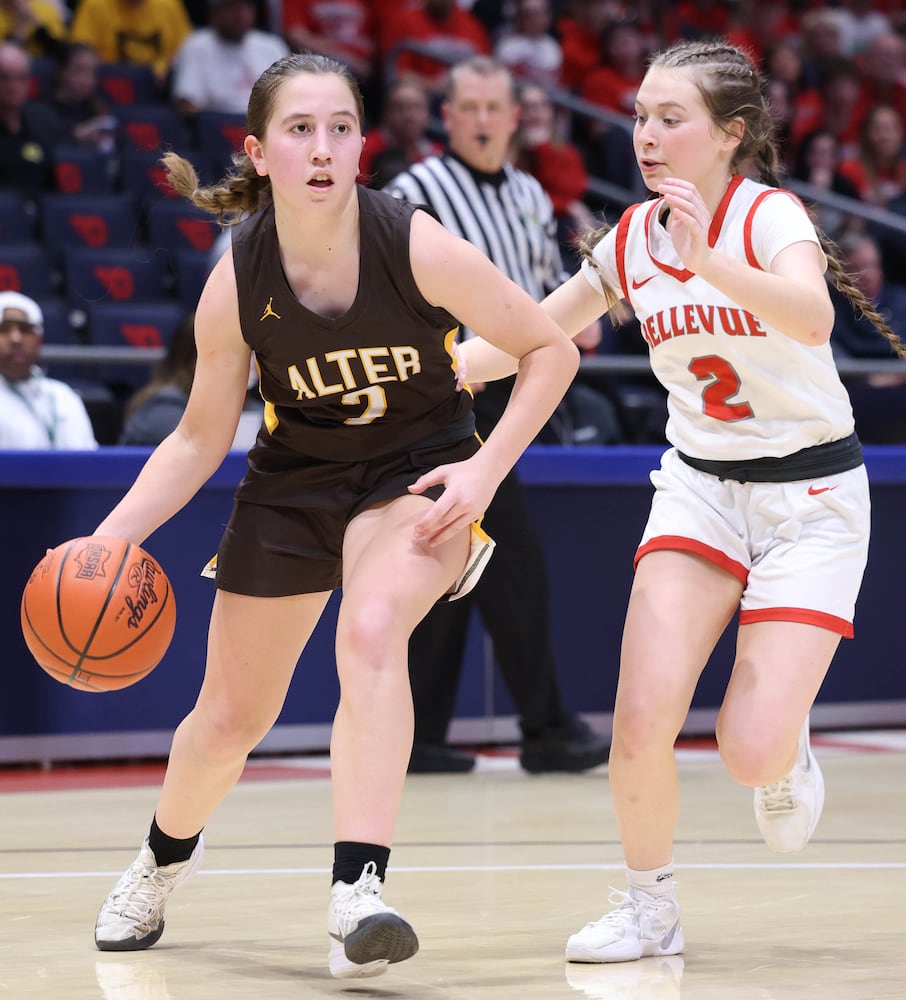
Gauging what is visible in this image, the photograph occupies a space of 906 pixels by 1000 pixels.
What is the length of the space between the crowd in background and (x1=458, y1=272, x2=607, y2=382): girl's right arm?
12.9 feet

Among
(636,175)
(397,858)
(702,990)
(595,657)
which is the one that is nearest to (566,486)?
(595,657)

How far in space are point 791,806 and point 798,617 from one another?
1.39 ft

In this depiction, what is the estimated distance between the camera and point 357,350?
3.08 meters

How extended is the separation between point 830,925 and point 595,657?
9.63 ft

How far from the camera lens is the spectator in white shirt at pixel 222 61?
376 inches

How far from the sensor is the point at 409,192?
5.72m

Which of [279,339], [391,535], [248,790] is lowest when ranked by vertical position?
[248,790]

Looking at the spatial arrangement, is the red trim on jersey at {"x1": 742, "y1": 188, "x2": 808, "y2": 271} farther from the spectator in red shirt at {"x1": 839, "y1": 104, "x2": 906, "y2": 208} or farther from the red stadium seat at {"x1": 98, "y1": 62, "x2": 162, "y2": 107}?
the spectator in red shirt at {"x1": 839, "y1": 104, "x2": 906, "y2": 208}

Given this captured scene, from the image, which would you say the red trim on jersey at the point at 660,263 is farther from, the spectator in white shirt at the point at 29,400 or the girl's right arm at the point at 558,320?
the spectator in white shirt at the point at 29,400

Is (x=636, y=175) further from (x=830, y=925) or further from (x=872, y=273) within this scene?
(x=830, y=925)

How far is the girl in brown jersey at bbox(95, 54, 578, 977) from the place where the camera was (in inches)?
117

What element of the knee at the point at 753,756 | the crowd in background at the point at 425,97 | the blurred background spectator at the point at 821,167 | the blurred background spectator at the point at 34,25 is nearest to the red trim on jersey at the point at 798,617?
the knee at the point at 753,756

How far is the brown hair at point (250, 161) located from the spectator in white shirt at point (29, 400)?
2982 mm

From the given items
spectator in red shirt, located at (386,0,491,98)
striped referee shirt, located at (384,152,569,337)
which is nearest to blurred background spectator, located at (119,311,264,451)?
striped referee shirt, located at (384,152,569,337)
